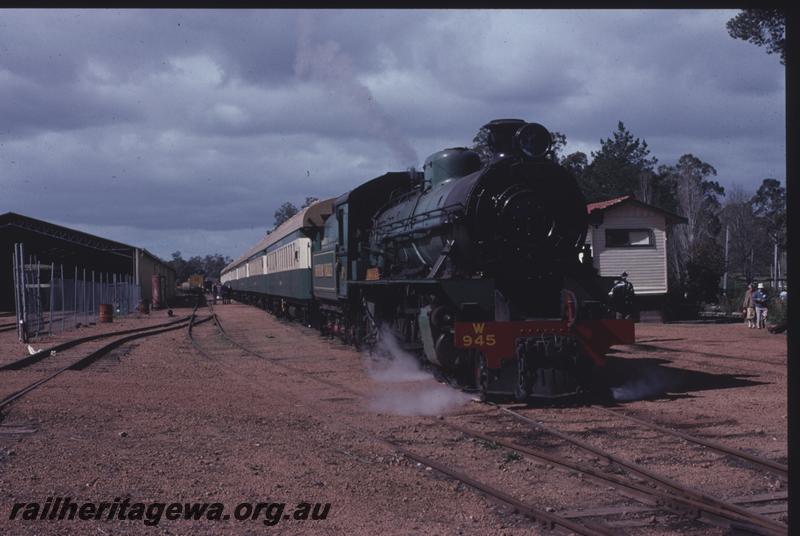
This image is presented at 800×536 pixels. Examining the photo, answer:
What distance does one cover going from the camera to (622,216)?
99.9ft

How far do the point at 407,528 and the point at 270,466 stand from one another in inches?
83.1

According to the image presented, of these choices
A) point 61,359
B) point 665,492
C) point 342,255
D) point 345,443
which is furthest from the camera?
point 61,359

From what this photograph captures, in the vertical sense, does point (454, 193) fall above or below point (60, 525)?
above

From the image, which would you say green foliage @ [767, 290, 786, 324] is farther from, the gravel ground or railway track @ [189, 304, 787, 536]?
railway track @ [189, 304, 787, 536]

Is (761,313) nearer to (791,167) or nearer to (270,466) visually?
(270,466)

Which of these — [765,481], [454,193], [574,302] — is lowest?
[765,481]

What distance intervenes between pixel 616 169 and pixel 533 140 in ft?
199

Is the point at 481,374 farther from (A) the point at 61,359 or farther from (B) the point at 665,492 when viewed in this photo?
(A) the point at 61,359

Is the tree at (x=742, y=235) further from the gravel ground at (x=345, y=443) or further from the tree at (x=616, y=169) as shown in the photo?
the gravel ground at (x=345, y=443)

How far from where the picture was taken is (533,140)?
10898mm

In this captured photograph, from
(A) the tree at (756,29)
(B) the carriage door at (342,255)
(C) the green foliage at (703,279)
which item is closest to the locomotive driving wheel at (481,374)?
(B) the carriage door at (342,255)

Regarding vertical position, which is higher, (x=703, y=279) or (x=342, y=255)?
(x=342, y=255)

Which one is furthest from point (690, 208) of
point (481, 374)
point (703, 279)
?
point (481, 374)

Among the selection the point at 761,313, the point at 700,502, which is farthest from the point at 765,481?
the point at 761,313
